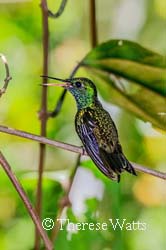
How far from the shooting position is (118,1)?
2.50ft

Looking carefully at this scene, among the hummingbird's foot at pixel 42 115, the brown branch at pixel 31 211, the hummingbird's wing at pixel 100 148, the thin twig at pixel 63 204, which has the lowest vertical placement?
the thin twig at pixel 63 204

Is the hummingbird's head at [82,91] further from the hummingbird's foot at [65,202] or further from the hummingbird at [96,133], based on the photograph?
the hummingbird's foot at [65,202]

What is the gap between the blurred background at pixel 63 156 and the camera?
0.68 metres

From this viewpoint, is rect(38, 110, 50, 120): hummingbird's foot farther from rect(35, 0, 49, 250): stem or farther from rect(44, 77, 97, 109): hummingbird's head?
rect(44, 77, 97, 109): hummingbird's head

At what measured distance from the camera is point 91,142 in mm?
569

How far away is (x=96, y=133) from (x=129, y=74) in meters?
0.14

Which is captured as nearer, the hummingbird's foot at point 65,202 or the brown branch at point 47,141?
the brown branch at point 47,141

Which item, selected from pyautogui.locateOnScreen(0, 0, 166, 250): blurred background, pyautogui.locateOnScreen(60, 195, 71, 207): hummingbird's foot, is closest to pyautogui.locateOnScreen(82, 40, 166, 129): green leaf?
pyautogui.locateOnScreen(0, 0, 166, 250): blurred background

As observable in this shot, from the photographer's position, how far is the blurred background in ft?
2.23

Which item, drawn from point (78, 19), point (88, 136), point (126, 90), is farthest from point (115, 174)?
point (78, 19)

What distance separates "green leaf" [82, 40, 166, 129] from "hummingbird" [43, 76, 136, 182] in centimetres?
9

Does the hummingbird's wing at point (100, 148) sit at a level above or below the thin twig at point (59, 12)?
below

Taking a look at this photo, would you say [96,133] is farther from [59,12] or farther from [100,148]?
[59,12]

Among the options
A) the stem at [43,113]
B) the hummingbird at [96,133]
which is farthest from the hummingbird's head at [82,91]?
the stem at [43,113]
